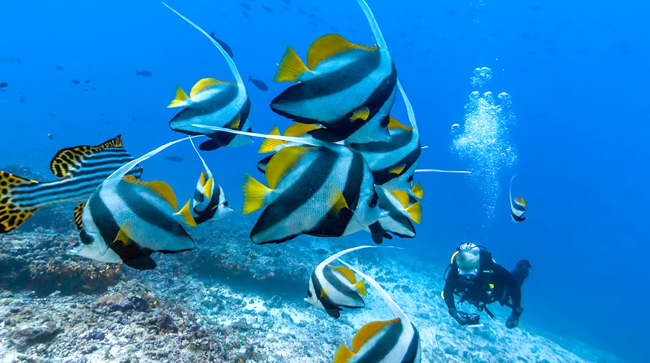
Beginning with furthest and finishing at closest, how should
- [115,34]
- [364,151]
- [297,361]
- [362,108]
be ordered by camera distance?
[115,34] < [297,361] < [364,151] < [362,108]

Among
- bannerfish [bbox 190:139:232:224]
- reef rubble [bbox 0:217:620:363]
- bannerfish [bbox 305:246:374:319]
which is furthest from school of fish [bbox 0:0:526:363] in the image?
reef rubble [bbox 0:217:620:363]

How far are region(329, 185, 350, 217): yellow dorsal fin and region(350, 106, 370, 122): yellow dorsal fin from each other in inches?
11.2

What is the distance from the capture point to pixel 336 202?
3.15ft

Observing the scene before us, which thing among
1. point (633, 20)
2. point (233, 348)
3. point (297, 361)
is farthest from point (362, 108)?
point (633, 20)

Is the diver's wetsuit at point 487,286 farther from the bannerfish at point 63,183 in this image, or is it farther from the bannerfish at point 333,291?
the bannerfish at point 63,183

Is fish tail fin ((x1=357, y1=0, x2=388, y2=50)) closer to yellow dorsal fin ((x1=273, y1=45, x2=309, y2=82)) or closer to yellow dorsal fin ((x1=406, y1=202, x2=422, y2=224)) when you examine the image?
yellow dorsal fin ((x1=273, y1=45, x2=309, y2=82))

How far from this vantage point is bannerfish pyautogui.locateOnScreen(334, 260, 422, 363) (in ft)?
4.47

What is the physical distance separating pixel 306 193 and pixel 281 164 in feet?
0.40

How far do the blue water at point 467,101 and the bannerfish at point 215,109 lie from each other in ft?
100

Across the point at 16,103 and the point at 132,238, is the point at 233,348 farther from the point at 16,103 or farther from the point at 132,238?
the point at 16,103

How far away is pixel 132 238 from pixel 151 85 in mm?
124922

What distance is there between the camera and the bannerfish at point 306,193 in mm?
955

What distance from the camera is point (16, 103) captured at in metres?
92.3

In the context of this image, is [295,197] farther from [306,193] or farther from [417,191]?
[417,191]
